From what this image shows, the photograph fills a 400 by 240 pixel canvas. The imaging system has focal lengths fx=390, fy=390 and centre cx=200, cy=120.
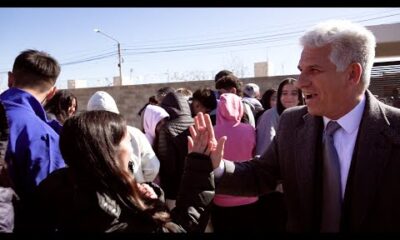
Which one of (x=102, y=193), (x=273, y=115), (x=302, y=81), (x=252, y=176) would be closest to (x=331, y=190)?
(x=252, y=176)

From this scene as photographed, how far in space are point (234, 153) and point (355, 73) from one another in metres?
1.69

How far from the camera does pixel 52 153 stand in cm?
204

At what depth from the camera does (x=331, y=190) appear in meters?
1.88

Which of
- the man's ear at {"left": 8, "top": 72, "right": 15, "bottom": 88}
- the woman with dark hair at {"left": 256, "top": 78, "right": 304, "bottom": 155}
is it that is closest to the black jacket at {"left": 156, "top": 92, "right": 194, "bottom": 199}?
the woman with dark hair at {"left": 256, "top": 78, "right": 304, "bottom": 155}

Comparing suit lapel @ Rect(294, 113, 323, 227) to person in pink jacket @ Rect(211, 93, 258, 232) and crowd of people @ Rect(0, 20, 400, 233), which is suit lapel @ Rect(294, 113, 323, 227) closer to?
crowd of people @ Rect(0, 20, 400, 233)

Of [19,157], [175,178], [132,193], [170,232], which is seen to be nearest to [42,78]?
[19,157]

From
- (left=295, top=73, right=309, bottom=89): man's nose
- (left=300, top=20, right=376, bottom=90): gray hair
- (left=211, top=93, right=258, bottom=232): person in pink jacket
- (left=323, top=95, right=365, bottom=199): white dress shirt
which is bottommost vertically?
(left=211, top=93, right=258, bottom=232): person in pink jacket

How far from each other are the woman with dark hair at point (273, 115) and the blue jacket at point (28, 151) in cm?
194

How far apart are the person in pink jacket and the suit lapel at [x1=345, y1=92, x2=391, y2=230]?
64.5 inches

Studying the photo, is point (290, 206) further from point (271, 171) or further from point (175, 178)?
point (175, 178)

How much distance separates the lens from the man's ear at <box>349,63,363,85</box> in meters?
1.87

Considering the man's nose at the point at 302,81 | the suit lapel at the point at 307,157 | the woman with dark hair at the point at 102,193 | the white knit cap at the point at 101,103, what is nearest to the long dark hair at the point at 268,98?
the white knit cap at the point at 101,103

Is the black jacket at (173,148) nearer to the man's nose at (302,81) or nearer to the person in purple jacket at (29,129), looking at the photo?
the person in purple jacket at (29,129)

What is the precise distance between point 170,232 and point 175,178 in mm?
2008
